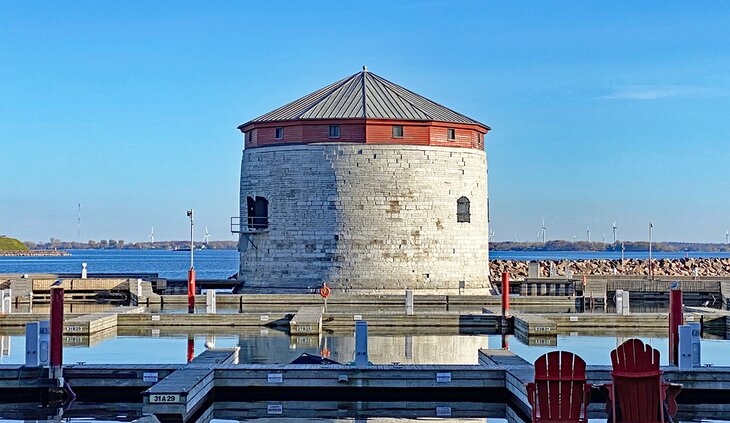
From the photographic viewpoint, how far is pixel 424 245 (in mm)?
32344

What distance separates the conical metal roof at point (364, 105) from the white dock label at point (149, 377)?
18.6 meters

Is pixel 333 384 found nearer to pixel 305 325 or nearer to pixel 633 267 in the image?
pixel 305 325

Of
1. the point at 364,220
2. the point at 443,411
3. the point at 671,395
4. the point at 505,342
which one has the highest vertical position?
the point at 364,220

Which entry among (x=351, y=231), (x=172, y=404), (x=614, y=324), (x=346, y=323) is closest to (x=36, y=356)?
(x=172, y=404)

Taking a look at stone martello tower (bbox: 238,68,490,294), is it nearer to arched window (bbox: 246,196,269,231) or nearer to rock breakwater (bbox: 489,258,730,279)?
arched window (bbox: 246,196,269,231)

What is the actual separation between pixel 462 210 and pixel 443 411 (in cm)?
1972

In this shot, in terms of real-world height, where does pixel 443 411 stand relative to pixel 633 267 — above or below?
below

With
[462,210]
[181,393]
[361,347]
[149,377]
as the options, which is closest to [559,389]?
[181,393]

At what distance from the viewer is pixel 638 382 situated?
10.9 meters

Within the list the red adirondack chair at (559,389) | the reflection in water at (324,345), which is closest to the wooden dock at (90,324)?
the reflection in water at (324,345)

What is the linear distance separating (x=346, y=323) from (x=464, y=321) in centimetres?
255

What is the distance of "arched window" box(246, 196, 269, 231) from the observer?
33406 mm

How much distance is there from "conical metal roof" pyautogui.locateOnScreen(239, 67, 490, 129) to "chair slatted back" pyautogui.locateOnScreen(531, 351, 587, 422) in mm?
21799

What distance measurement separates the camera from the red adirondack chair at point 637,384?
10898 mm
